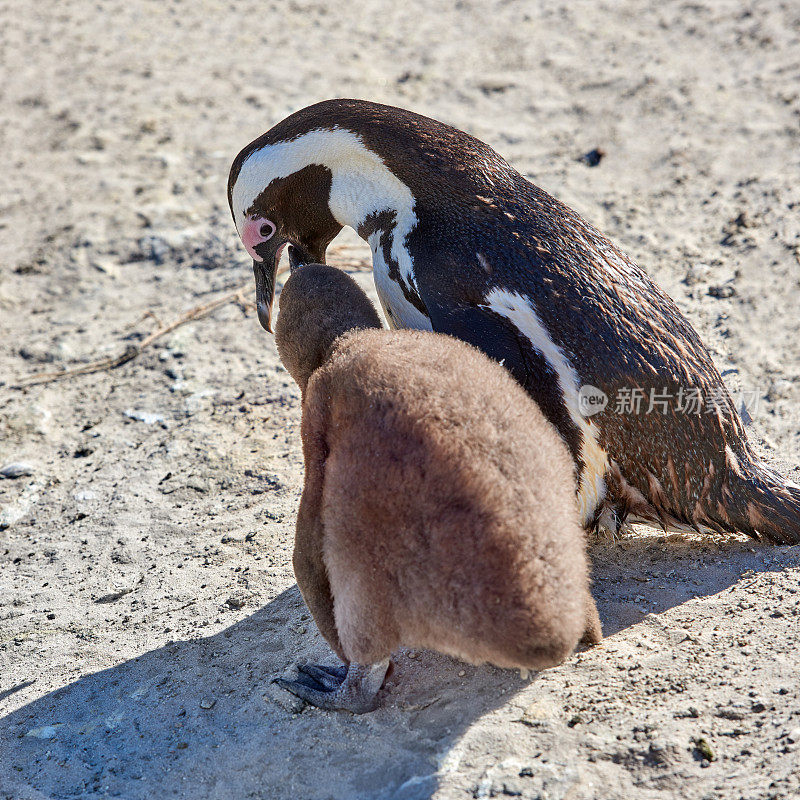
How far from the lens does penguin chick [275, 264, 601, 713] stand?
2.25 m

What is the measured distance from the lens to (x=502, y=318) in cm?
312

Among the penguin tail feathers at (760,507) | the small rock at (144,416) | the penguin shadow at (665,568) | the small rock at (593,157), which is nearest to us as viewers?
the penguin shadow at (665,568)

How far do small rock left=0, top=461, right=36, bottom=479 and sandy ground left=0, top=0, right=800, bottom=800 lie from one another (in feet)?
0.12

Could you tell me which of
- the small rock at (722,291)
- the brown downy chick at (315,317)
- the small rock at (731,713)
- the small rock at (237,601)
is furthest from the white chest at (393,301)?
the small rock at (722,291)

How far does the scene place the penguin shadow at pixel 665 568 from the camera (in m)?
3.08

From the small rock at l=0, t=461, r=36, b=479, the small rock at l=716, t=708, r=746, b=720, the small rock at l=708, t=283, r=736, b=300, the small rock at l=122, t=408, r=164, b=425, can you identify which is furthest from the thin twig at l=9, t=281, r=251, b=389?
the small rock at l=716, t=708, r=746, b=720

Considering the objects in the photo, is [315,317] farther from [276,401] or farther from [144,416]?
[144,416]

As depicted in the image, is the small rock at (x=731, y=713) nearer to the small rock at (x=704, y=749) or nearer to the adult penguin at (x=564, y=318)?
the small rock at (x=704, y=749)

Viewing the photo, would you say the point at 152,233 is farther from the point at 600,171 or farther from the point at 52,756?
the point at 52,756

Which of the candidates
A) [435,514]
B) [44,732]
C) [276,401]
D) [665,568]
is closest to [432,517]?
[435,514]

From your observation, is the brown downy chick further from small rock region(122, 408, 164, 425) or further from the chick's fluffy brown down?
small rock region(122, 408, 164, 425)

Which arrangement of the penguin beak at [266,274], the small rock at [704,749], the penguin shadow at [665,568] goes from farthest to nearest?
1. the penguin beak at [266,274]
2. the penguin shadow at [665,568]
3. the small rock at [704,749]

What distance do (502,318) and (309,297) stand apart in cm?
63

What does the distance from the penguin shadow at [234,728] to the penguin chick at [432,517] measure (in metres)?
0.15
